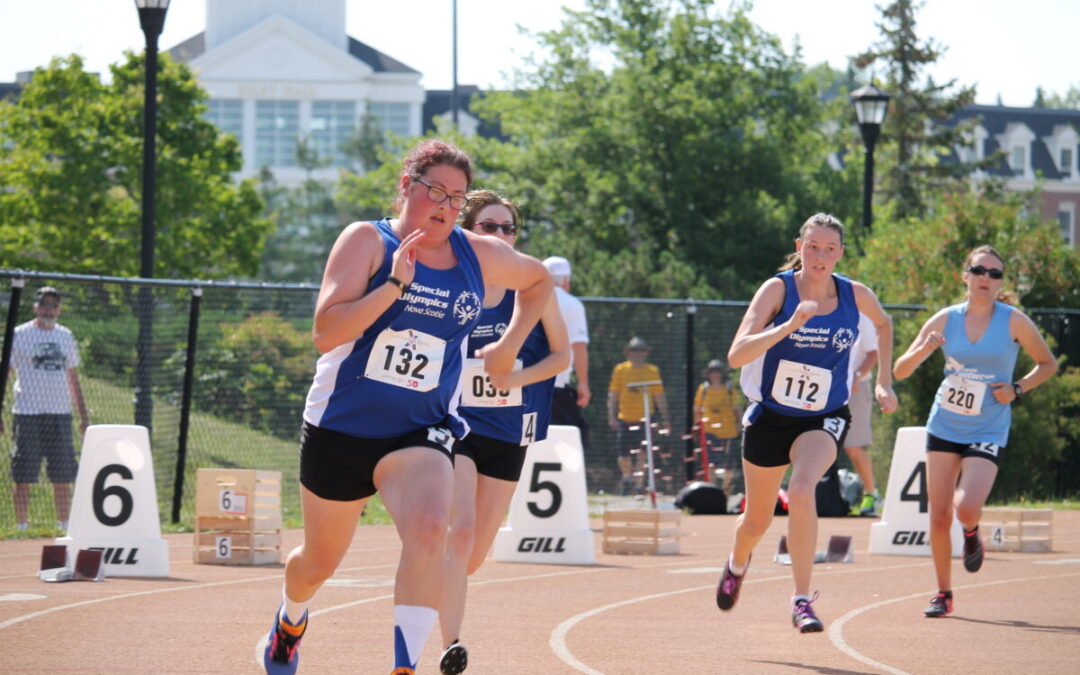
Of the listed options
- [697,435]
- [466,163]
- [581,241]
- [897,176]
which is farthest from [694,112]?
[466,163]

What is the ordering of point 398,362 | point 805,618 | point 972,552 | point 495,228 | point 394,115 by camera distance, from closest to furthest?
1. point 398,362
2. point 495,228
3. point 805,618
4. point 972,552
5. point 394,115

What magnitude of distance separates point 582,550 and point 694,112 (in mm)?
30893

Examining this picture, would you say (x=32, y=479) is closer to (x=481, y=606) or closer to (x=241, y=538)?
(x=241, y=538)

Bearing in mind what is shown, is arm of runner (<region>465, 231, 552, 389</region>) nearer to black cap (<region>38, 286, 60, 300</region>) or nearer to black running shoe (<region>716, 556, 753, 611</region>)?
black running shoe (<region>716, 556, 753, 611</region>)

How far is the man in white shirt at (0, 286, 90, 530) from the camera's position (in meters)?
13.9

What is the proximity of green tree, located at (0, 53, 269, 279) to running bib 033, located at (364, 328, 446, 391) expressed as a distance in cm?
3379

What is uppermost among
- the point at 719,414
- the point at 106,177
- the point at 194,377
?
the point at 106,177

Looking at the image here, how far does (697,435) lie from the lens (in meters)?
19.2

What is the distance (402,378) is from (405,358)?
2.9 inches

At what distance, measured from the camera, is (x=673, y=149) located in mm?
43156

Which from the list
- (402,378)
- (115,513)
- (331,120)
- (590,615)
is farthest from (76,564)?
(331,120)

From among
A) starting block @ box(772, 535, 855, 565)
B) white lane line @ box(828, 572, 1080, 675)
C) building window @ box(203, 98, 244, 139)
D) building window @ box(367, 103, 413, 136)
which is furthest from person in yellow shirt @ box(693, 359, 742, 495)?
building window @ box(203, 98, 244, 139)

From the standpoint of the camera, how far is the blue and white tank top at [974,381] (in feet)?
32.3

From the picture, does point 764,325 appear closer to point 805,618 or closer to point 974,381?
point 805,618
